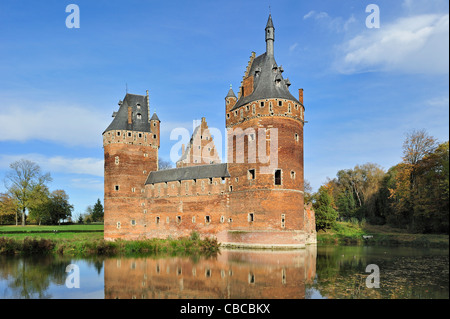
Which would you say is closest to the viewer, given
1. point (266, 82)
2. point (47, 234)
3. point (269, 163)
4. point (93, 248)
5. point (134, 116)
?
point (93, 248)

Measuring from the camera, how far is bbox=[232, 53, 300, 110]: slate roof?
31.1 meters

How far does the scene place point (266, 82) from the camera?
3192 cm

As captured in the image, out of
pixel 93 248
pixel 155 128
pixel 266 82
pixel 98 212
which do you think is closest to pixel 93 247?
pixel 93 248

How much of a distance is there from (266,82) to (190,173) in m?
11.4

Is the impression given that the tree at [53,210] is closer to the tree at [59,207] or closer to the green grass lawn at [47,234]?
the tree at [59,207]

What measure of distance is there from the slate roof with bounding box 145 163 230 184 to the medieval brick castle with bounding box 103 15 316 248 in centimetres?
11

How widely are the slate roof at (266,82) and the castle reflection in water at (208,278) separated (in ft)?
47.1

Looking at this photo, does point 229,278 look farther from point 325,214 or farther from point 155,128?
point 325,214

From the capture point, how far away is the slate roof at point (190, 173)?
34.0 m

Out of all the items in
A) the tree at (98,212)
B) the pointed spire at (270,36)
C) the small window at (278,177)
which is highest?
the pointed spire at (270,36)

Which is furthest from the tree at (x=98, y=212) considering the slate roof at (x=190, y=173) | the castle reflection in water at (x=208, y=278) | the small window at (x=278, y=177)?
the castle reflection in water at (x=208, y=278)
